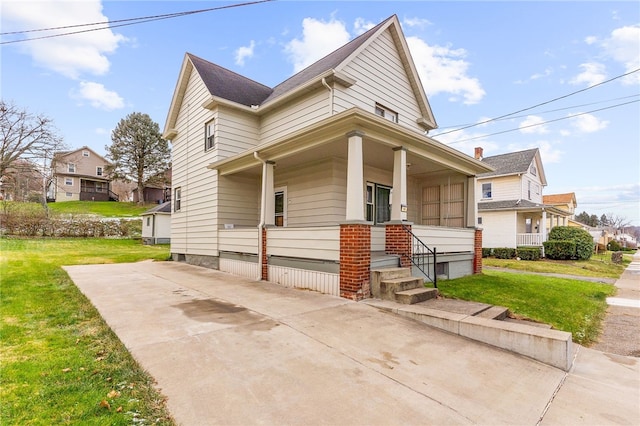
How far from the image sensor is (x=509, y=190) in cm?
2311

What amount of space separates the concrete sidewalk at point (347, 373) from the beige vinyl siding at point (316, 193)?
3812 mm

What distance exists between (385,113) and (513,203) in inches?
634

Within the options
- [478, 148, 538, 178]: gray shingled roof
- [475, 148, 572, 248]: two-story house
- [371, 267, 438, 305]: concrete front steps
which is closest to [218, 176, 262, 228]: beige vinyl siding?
[371, 267, 438, 305]: concrete front steps

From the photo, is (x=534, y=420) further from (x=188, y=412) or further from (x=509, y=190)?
(x=509, y=190)

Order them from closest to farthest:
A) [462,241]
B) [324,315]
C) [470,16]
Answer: [324,315] < [462,241] < [470,16]

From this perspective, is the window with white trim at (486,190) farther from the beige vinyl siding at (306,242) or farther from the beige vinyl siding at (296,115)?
the beige vinyl siding at (306,242)

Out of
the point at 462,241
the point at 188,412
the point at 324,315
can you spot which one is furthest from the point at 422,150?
the point at 188,412

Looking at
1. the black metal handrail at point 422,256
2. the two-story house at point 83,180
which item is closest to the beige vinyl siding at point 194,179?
the black metal handrail at point 422,256

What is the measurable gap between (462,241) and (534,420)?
7664mm

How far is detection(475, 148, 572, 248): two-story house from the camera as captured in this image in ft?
68.3

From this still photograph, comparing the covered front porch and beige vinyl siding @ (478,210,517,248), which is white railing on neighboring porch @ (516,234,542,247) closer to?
beige vinyl siding @ (478,210,517,248)

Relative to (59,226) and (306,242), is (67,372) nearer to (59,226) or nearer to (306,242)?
(306,242)

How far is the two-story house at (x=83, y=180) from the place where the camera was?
4175 centimetres

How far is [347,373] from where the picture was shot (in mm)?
3170
